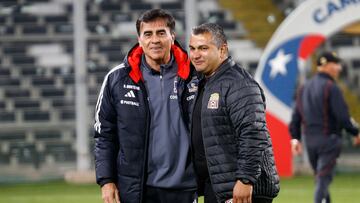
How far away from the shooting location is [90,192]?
52.4ft

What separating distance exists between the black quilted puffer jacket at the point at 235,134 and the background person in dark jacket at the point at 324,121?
16.1ft

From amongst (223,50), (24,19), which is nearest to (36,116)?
(24,19)

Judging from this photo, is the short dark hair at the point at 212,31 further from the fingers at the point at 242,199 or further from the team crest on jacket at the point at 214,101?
the fingers at the point at 242,199

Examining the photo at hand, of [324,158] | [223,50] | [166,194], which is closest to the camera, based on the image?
[223,50]

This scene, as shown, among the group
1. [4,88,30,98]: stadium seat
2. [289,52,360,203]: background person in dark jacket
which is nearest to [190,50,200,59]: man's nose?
[289,52,360,203]: background person in dark jacket

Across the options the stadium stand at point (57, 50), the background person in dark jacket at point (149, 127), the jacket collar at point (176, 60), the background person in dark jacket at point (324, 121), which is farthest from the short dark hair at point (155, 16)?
the stadium stand at point (57, 50)

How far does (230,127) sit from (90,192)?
990cm

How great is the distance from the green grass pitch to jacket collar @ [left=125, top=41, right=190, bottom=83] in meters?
7.11

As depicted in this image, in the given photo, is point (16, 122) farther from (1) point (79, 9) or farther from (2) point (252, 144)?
(2) point (252, 144)

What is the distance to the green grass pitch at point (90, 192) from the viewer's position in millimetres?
14289

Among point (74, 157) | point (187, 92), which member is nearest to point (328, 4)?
point (74, 157)

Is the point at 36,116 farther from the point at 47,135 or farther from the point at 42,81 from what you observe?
the point at 42,81

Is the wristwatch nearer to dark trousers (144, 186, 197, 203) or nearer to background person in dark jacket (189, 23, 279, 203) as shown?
background person in dark jacket (189, 23, 279, 203)

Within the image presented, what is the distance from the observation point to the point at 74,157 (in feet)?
62.3
